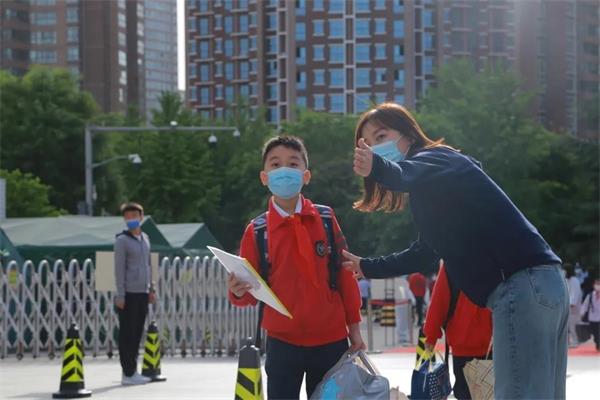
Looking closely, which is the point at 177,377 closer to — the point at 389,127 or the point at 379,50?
the point at 389,127

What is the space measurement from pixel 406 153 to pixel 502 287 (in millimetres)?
846

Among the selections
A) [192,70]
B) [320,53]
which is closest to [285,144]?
[320,53]

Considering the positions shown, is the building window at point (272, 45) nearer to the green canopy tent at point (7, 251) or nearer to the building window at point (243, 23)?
the building window at point (243, 23)

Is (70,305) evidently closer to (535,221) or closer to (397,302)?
(397,302)

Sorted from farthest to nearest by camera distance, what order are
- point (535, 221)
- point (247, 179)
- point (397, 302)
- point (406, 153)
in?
point (247, 179)
point (535, 221)
point (397, 302)
point (406, 153)

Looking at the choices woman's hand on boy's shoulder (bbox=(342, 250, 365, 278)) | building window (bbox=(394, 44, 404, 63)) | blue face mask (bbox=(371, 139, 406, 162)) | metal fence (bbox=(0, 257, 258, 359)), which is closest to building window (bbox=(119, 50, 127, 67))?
building window (bbox=(394, 44, 404, 63))

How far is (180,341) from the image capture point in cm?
2089

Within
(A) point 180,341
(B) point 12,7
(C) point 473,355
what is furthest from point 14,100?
(B) point 12,7

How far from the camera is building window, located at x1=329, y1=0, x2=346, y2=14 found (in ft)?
417

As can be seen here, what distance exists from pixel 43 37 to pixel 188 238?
391ft

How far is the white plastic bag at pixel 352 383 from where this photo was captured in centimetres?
565

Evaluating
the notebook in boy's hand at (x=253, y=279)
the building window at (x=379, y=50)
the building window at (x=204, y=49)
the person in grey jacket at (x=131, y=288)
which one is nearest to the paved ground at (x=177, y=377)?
the person in grey jacket at (x=131, y=288)

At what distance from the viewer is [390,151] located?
522cm

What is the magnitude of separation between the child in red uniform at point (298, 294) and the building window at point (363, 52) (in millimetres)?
122078
